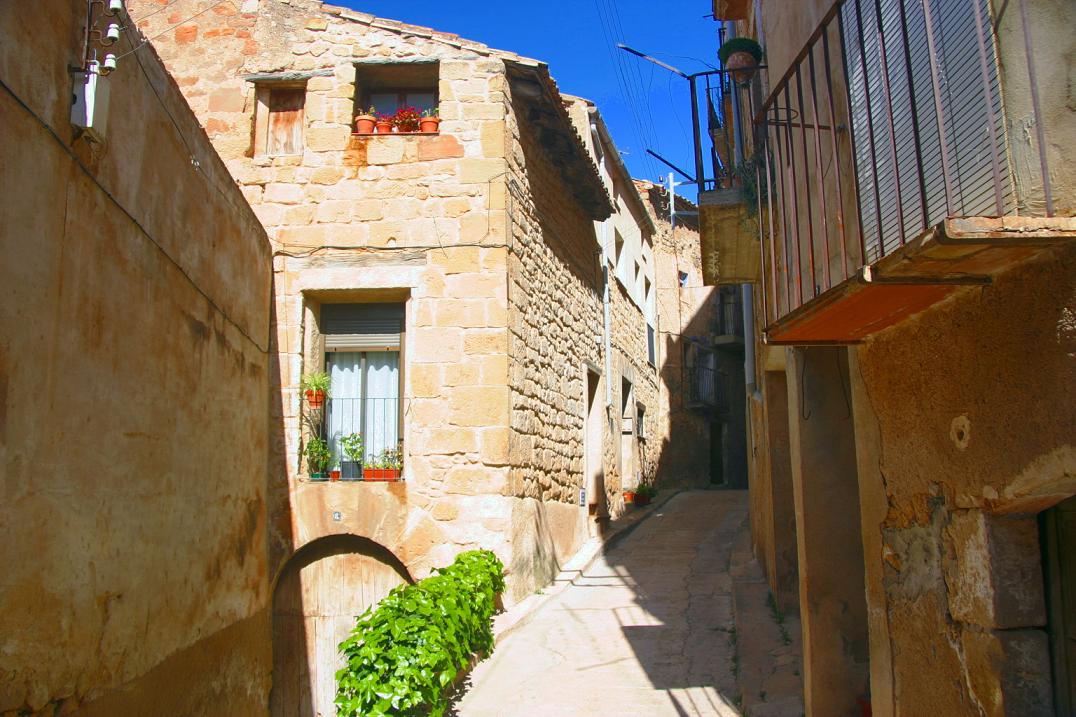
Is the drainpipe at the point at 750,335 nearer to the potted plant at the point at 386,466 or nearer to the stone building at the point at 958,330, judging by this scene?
the potted plant at the point at 386,466

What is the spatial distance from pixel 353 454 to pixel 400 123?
3.31 m

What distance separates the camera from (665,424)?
840 inches

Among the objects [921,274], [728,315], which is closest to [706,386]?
[728,315]

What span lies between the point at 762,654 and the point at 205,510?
399cm

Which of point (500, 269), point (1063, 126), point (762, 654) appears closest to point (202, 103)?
point (500, 269)

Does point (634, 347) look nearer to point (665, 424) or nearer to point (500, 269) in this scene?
point (665, 424)

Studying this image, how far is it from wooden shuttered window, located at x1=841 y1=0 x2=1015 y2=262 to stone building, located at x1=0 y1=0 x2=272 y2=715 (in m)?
3.40

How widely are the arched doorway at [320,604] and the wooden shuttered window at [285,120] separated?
3935 millimetres

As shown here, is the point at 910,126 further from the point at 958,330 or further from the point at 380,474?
the point at 380,474

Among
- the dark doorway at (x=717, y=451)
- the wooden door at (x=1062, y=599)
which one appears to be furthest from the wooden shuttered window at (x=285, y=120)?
the dark doorway at (x=717, y=451)

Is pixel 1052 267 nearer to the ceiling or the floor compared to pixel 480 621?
nearer to the ceiling

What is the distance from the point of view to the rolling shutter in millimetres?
8898

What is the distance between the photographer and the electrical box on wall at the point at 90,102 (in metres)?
4.29

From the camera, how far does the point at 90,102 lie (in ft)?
14.2
